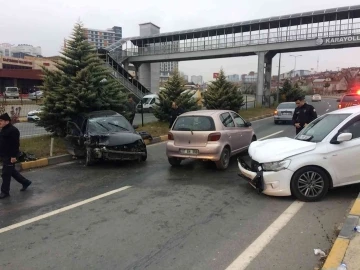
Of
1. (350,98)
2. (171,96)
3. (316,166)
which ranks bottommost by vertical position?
(316,166)

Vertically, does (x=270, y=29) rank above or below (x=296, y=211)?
above

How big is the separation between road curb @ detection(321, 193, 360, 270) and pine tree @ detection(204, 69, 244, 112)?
1937cm

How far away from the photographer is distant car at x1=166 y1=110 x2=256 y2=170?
26.5 feet

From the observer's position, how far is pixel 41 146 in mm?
10961

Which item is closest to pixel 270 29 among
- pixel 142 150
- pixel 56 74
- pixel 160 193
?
pixel 56 74

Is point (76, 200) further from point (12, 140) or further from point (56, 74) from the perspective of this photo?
point (56, 74)

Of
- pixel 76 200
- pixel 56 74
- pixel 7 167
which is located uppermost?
pixel 56 74

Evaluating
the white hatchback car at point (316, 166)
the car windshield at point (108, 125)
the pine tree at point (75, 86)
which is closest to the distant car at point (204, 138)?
the car windshield at point (108, 125)

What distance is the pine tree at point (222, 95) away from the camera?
77.7 ft

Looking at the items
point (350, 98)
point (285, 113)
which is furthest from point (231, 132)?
point (350, 98)

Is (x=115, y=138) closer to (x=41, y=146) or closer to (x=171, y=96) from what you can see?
(x=41, y=146)

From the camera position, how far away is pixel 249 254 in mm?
3797

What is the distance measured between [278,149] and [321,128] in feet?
3.34

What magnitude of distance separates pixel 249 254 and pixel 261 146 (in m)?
3.05
